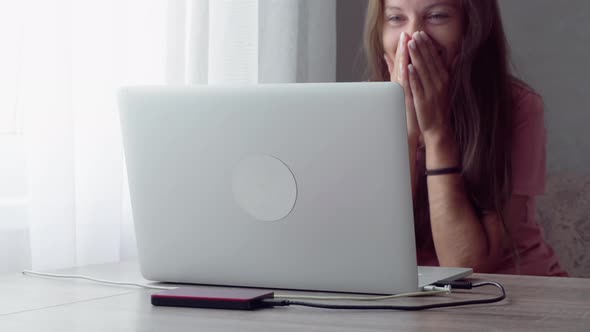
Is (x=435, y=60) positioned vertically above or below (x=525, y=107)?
above

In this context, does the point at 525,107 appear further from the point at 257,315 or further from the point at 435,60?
the point at 257,315

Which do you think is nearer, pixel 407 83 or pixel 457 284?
pixel 457 284

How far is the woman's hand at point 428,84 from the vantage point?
1645 millimetres

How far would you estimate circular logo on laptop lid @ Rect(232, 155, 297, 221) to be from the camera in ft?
2.89

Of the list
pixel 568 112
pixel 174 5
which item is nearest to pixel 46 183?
pixel 174 5

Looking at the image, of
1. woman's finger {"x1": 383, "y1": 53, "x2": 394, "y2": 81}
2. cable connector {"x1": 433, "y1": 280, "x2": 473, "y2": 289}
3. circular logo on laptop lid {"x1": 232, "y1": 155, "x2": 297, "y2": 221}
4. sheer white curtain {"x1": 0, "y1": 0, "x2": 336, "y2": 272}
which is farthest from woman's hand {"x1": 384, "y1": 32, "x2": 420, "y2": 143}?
circular logo on laptop lid {"x1": 232, "y1": 155, "x2": 297, "y2": 221}

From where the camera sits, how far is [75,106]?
1.51 meters

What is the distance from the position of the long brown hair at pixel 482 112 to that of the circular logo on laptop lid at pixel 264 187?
2.57ft

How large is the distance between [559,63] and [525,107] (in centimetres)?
87

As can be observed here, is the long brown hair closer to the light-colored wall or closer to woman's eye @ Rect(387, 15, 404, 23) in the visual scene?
woman's eye @ Rect(387, 15, 404, 23)

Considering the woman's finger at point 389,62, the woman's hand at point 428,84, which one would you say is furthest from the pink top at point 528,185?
the woman's finger at point 389,62

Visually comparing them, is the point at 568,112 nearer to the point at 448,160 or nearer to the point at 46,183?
the point at 448,160

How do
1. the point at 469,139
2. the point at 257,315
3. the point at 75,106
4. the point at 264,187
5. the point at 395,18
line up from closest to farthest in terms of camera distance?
1. the point at 257,315
2. the point at 264,187
3. the point at 75,106
4. the point at 469,139
5. the point at 395,18

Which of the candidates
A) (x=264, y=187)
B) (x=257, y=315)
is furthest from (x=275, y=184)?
(x=257, y=315)
